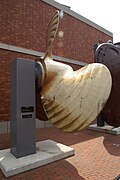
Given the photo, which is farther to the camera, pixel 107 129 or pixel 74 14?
pixel 74 14

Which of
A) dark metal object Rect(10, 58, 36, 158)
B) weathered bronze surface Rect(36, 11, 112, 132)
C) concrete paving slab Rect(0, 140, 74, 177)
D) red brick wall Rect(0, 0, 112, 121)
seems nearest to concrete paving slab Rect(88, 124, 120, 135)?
concrete paving slab Rect(0, 140, 74, 177)

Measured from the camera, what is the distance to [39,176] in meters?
4.18

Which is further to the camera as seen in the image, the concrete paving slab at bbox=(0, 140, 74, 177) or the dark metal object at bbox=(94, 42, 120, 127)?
the concrete paving slab at bbox=(0, 140, 74, 177)

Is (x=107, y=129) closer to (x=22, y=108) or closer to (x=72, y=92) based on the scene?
(x=22, y=108)

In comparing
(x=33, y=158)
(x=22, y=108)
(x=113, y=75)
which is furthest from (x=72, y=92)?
(x=33, y=158)

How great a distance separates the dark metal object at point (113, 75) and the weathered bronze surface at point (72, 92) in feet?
0.26

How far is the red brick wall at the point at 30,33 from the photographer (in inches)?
373

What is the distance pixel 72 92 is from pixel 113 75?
4.91 ft

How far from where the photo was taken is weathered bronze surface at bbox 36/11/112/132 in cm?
141

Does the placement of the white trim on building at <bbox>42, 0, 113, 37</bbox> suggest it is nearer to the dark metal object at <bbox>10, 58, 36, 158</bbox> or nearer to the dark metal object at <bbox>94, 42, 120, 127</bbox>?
the dark metal object at <bbox>10, 58, 36, 158</bbox>

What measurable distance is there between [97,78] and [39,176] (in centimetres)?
343

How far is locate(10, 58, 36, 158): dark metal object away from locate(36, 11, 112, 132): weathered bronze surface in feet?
1.30

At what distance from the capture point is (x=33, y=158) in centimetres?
484

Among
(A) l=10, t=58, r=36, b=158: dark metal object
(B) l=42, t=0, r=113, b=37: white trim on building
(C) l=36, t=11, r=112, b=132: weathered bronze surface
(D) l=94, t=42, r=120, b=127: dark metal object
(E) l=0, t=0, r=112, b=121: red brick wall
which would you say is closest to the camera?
(D) l=94, t=42, r=120, b=127: dark metal object
